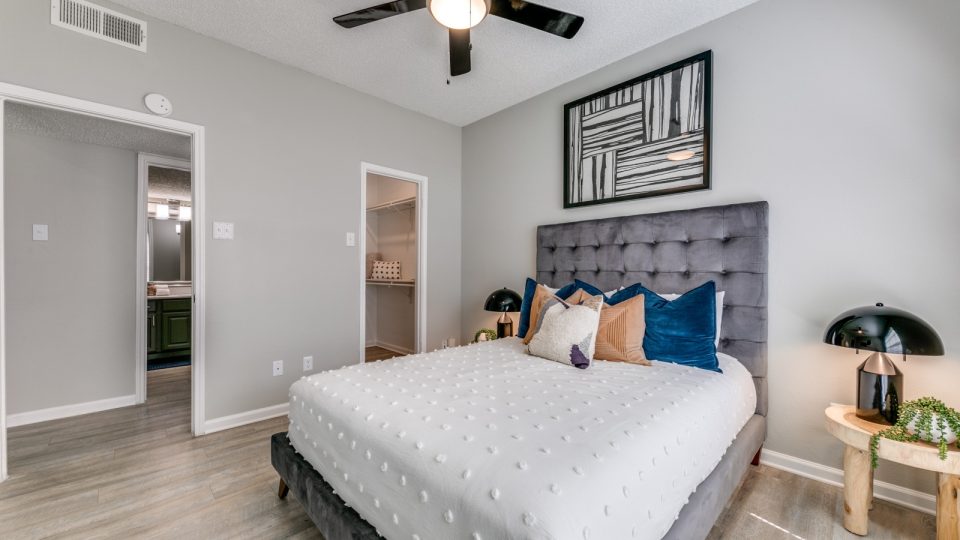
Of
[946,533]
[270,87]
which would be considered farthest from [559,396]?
[270,87]

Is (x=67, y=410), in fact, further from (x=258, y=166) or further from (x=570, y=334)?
(x=570, y=334)

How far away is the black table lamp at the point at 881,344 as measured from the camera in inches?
59.2

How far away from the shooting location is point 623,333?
2.08 m

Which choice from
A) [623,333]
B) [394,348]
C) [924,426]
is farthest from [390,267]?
[924,426]

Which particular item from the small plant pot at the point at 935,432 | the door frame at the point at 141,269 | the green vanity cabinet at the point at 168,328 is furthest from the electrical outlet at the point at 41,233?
the small plant pot at the point at 935,432

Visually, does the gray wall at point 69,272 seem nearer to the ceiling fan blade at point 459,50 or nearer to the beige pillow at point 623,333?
the ceiling fan blade at point 459,50

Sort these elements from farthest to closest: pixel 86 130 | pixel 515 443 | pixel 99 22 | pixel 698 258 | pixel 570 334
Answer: pixel 86 130, pixel 698 258, pixel 99 22, pixel 570 334, pixel 515 443

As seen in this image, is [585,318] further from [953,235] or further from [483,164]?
[483,164]

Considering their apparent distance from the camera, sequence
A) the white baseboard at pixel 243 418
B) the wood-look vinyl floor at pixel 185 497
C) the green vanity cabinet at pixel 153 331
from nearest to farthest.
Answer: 1. the wood-look vinyl floor at pixel 185 497
2. the white baseboard at pixel 243 418
3. the green vanity cabinet at pixel 153 331

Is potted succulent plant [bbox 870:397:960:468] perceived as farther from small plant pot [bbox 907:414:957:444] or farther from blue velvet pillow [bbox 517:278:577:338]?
blue velvet pillow [bbox 517:278:577:338]

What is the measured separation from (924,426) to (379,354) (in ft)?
15.2

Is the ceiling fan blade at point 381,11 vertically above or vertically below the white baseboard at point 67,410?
above

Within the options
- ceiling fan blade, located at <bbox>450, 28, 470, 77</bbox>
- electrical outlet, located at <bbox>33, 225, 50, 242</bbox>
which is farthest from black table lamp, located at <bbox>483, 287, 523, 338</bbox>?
electrical outlet, located at <bbox>33, 225, 50, 242</bbox>

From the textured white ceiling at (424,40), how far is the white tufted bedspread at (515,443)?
6.83 feet
